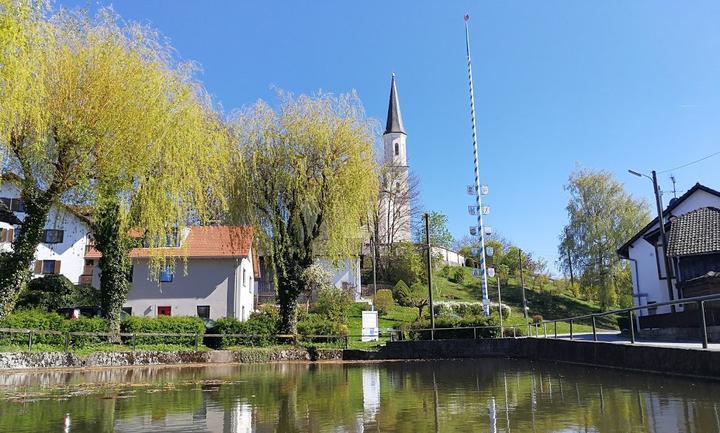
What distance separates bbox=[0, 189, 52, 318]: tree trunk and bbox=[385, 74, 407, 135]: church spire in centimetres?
7337

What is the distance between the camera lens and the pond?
5.79 meters

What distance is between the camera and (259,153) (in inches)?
941

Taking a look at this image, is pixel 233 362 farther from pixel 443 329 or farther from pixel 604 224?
Answer: pixel 604 224

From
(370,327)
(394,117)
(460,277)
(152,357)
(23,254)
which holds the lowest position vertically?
(152,357)

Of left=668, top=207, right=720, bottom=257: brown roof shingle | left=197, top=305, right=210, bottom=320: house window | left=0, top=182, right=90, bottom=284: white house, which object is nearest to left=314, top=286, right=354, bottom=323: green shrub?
left=197, top=305, right=210, bottom=320: house window

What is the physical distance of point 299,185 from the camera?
2356cm

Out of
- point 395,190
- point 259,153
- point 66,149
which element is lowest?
point 66,149

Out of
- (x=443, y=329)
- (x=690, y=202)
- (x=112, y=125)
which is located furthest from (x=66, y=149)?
(x=690, y=202)

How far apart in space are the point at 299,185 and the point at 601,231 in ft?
116

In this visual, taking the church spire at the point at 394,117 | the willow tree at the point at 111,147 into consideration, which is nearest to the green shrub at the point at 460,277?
the church spire at the point at 394,117

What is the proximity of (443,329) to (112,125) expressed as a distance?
58.5 feet

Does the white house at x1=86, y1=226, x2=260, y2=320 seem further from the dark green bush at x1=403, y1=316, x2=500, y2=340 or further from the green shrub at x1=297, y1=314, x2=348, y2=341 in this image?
the dark green bush at x1=403, y1=316, x2=500, y2=340

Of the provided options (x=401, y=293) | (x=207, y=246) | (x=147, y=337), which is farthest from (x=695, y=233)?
(x=207, y=246)

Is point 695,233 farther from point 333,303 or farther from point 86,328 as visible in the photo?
point 86,328
